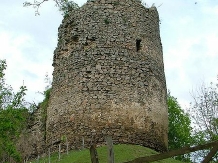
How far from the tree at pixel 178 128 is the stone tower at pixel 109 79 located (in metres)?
7.26

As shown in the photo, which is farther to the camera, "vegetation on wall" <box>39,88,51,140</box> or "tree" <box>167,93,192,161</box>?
"tree" <box>167,93,192,161</box>

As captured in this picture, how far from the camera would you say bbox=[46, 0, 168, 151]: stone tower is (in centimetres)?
1422

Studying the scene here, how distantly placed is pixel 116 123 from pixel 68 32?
4362 millimetres

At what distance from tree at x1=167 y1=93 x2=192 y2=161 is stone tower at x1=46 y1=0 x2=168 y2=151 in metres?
7.26

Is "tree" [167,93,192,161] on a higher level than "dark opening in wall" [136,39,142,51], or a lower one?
lower

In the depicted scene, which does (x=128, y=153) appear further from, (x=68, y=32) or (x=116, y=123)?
(x=68, y=32)

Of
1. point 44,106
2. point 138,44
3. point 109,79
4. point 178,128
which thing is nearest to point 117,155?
point 109,79

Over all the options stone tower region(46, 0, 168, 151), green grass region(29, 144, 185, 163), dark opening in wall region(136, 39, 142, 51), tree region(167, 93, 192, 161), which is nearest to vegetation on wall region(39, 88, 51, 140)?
stone tower region(46, 0, 168, 151)

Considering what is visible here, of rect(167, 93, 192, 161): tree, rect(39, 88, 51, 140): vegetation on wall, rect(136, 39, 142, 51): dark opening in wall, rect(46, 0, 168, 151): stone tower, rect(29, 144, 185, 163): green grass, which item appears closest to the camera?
rect(29, 144, 185, 163): green grass

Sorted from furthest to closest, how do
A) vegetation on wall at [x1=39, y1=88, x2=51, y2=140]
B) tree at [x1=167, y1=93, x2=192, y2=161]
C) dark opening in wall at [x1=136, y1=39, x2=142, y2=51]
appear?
tree at [x1=167, y1=93, x2=192, y2=161], vegetation on wall at [x1=39, y1=88, x2=51, y2=140], dark opening in wall at [x1=136, y1=39, x2=142, y2=51]

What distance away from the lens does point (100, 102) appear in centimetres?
1428

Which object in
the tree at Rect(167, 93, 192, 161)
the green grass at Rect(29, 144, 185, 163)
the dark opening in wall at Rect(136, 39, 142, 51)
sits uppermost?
the dark opening in wall at Rect(136, 39, 142, 51)

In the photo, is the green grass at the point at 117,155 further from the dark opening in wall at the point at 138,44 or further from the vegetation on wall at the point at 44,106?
the dark opening in wall at the point at 138,44

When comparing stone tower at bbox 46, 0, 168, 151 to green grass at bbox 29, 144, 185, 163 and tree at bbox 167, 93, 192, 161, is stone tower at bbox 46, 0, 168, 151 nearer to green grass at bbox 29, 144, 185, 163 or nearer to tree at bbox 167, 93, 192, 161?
green grass at bbox 29, 144, 185, 163
